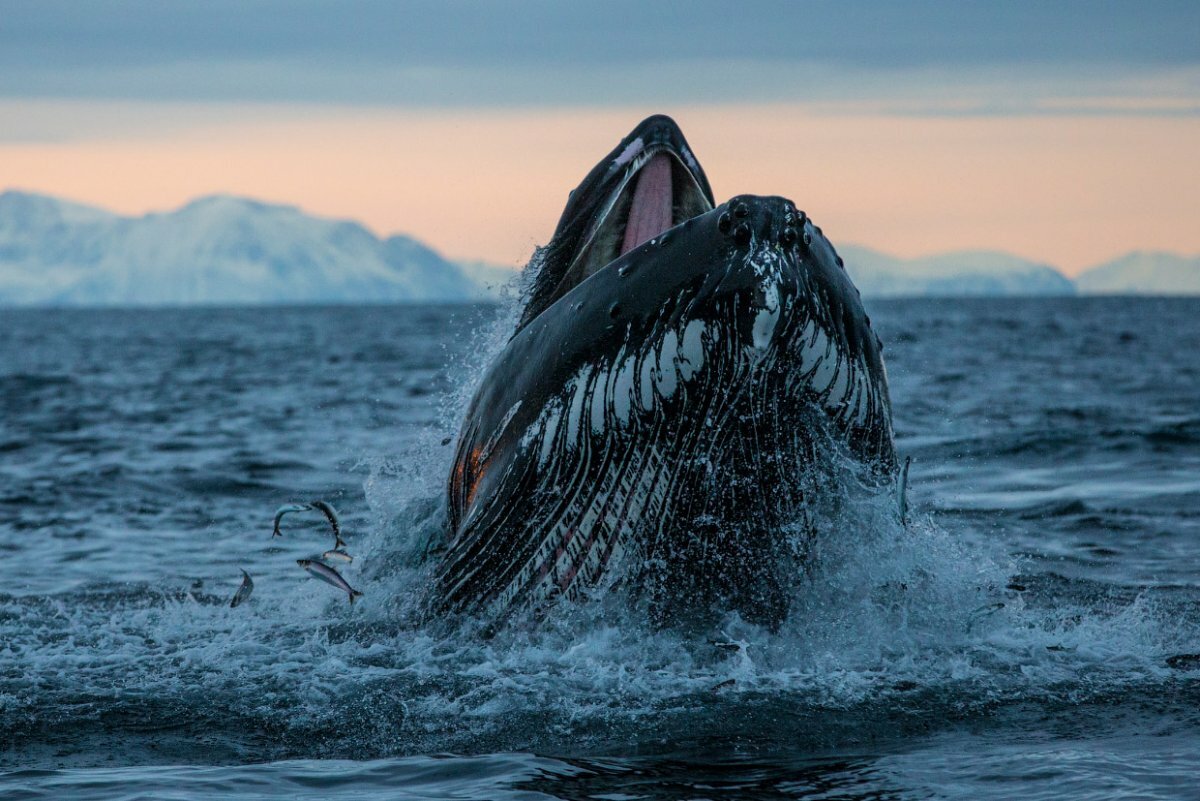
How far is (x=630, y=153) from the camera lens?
5.80 metres

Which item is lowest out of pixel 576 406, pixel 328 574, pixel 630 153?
pixel 328 574

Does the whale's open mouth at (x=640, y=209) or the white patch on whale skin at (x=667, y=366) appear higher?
the whale's open mouth at (x=640, y=209)

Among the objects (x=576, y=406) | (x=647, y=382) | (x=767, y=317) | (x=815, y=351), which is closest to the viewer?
(x=767, y=317)

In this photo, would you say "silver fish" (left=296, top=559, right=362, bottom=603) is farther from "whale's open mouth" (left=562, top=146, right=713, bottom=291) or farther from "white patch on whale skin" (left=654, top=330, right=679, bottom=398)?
"white patch on whale skin" (left=654, top=330, right=679, bottom=398)

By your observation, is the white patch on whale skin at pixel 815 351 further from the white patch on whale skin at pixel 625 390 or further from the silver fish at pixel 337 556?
the silver fish at pixel 337 556

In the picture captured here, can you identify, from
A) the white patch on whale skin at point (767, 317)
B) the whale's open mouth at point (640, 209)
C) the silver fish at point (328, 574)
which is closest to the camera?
the white patch on whale skin at point (767, 317)

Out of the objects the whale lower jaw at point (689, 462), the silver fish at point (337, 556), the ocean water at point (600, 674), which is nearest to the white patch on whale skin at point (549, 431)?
the whale lower jaw at point (689, 462)

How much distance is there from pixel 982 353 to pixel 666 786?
35.1 metres

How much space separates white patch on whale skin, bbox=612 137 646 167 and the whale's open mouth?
0.08 ft

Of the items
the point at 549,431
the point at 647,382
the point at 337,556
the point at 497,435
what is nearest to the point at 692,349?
the point at 647,382

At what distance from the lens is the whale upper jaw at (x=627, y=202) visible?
5.79 metres

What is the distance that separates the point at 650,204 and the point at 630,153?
8.2 inches

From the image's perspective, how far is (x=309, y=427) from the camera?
19.5 meters

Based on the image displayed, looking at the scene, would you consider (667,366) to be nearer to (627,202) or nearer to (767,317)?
(767,317)
